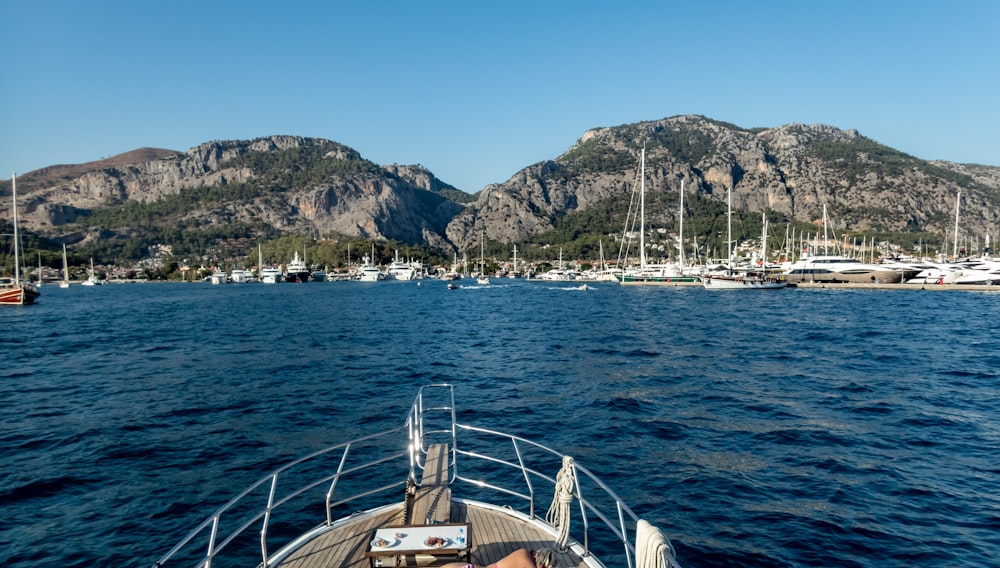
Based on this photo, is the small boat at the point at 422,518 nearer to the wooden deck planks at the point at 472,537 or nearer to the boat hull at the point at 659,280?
the wooden deck planks at the point at 472,537

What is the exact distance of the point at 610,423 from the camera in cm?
1830

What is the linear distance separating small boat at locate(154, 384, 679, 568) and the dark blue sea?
1.20 meters

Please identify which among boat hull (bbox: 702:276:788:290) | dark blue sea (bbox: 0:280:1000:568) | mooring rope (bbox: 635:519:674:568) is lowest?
dark blue sea (bbox: 0:280:1000:568)

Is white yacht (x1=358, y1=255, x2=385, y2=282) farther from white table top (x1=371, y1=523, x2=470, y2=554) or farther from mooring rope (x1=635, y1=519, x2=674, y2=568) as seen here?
mooring rope (x1=635, y1=519, x2=674, y2=568)

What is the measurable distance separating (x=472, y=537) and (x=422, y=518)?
3.19 feet

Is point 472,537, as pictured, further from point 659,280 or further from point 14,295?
point 659,280

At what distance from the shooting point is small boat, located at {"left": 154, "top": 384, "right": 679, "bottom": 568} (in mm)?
5973

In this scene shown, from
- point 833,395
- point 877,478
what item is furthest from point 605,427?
point 833,395

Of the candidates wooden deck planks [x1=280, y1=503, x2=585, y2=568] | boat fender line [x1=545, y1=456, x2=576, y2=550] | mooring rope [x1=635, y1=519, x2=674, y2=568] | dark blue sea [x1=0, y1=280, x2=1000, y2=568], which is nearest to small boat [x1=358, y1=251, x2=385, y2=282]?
dark blue sea [x1=0, y1=280, x2=1000, y2=568]

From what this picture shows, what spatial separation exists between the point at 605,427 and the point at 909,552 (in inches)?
348

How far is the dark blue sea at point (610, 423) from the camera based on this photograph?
10961mm

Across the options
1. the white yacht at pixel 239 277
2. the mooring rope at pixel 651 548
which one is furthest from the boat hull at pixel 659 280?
the white yacht at pixel 239 277

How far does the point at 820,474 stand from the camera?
13.7m

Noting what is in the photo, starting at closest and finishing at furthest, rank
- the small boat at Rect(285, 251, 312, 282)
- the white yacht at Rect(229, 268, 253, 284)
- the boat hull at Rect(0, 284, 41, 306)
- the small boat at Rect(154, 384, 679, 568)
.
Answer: the small boat at Rect(154, 384, 679, 568) < the boat hull at Rect(0, 284, 41, 306) < the small boat at Rect(285, 251, 312, 282) < the white yacht at Rect(229, 268, 253, 284)
